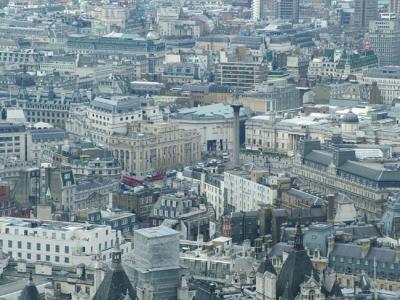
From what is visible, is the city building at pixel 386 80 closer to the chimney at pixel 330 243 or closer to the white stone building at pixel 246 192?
the white stone building at pixel 246 192

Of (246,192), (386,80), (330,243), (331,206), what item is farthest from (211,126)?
(330,243)

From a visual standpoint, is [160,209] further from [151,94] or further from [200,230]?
[151,94]

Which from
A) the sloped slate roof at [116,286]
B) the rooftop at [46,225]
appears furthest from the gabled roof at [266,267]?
the rooftop at [46,225]

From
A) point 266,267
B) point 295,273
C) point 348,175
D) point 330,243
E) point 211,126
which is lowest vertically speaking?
point 211,126

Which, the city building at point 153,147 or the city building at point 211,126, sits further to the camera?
the city building at point 211,126

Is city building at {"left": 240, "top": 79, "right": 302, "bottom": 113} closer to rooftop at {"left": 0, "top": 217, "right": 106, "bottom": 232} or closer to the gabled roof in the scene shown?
rooftop at {"left": 0, "top": 217, "right": 106, "bottom": 232}

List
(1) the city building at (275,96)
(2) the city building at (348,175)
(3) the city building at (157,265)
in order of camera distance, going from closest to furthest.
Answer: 1. (3) the city building at (157,265)
2. (2) the city building at (348,175)
3. (1) the city building at (275,96)

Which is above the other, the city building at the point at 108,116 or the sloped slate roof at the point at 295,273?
the sloped slate roof at the point at 295,273

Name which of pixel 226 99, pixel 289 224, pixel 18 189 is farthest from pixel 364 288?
pixel 226 99

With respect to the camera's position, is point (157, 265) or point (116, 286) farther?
point (157, 265)

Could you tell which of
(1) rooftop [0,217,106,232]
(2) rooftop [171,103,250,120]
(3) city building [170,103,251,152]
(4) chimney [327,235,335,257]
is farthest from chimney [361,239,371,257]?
(2) rooftop [171,103,250,120]

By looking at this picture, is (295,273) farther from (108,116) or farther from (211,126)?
(211,126)
